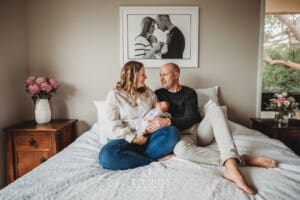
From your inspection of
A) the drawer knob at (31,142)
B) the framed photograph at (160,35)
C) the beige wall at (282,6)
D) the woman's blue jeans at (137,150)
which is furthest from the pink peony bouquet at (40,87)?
the beige wall at (282,6)

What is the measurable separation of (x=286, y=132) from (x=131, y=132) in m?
1.63

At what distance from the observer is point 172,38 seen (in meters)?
2.87

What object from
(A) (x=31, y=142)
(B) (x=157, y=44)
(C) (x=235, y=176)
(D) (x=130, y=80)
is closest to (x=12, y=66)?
(A) (x=31, y=142)

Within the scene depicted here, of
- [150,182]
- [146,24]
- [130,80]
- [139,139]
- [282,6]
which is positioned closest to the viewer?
[150,182]

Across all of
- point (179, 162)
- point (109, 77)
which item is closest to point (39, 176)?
point (179, 162)

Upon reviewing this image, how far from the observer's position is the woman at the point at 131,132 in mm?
1574

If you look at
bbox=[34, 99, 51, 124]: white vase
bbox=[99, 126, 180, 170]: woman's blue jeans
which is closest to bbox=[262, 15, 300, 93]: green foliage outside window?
bbox=[99, 126, 180, 170]: woman's blue jeans

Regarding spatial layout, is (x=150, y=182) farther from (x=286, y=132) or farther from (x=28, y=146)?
(x=286, y=132)

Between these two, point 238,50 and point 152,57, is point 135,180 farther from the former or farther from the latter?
point 238,50

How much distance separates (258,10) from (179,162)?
7.04 feet

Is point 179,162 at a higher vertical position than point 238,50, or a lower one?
lower

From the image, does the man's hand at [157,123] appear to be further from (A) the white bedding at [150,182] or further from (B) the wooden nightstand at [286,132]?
(B) the wooden nightstand at [286,132]

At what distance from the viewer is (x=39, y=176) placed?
1.42 metres

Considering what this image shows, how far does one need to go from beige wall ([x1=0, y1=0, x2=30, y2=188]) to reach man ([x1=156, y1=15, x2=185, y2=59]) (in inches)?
59.3
